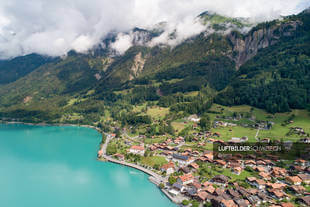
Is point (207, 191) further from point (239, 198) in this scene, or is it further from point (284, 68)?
point (284, 68)

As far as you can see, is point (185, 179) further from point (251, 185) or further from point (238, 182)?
point (251, 185)

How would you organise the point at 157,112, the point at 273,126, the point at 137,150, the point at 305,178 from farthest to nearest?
the point at 157,112, the point at 273,126, the point at 137,150, the point at 305,178

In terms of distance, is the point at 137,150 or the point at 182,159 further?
the point at 137,150

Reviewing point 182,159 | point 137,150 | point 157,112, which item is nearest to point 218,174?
point 182,159

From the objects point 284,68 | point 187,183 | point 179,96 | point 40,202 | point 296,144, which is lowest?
point 40,202

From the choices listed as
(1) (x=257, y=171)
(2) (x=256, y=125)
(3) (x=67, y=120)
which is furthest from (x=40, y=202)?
(3) (x=67, y=120)

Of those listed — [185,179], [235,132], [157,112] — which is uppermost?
[157,112]

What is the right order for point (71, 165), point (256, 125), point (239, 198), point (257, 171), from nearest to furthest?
point (239, 198)
point (257, 171)
point (71, 165)
point (256, 125)

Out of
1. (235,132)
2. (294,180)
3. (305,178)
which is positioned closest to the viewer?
(294,180)
